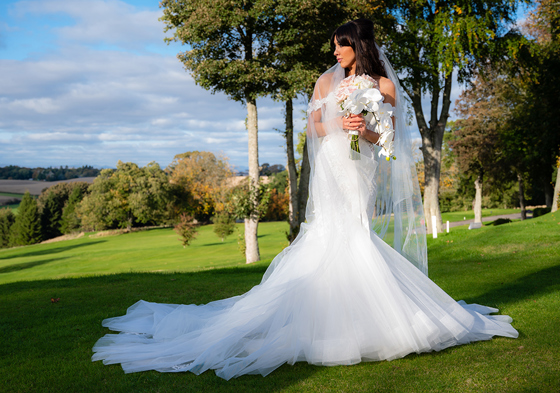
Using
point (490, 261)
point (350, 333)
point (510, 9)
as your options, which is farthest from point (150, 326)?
point (510, 9)

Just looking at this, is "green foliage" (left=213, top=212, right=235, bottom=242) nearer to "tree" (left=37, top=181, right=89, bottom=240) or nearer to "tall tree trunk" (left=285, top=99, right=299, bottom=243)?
"tall tree trunk" (left=285, top=99, right=299, bottom=243)

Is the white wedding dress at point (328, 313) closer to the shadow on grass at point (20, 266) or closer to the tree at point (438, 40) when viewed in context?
Answer: the tree at point (438, 40)

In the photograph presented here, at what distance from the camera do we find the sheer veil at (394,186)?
178 inches

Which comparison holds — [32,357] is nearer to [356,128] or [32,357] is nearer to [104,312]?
[104,312]

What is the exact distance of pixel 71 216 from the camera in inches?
2598

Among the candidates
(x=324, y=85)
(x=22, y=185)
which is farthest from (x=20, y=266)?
(x=22, y=185)

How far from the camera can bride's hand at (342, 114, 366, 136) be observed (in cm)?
409

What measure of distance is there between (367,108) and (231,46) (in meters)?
14.4

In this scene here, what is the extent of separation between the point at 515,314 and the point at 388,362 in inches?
90.3

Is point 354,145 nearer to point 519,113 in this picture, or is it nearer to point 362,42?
point 362,42

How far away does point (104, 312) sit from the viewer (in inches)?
231

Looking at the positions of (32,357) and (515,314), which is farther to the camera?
(515,314)

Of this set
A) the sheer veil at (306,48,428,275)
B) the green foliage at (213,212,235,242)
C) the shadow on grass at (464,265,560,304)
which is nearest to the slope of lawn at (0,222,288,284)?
the green foliage at (213,212,235,242)

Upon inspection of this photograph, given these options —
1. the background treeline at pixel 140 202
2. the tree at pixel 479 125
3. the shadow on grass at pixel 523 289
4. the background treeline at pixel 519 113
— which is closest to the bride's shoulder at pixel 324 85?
the shadow on grass at pixel 523 289
